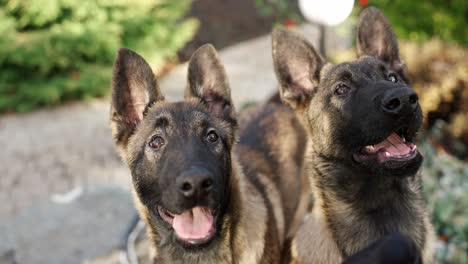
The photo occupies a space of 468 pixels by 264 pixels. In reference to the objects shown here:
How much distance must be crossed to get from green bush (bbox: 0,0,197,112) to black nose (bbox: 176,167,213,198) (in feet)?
23.5

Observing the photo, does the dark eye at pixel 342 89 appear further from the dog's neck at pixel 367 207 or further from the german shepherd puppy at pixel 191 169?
the german shepherd puppy at pixel 191 169

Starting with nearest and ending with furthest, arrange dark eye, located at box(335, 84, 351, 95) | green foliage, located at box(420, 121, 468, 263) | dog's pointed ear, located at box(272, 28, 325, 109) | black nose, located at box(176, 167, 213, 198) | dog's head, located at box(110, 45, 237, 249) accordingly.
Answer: black nose, located at box(176, 167, 213, 198) < dog's head, located at box(110, 45, 237, 249) < dark eye, located at box(335, 84, 351, 95) < dog's pointed ear, located at box(272, 28, 325, 109) < green foliage, located at box(420, 121, 468, 263)

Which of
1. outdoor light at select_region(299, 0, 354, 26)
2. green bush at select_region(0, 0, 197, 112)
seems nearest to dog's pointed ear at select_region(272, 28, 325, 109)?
outdoor light at select_region(299, 0, 354, 26)

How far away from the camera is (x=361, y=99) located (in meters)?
3.13

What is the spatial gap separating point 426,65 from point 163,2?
6.02 m

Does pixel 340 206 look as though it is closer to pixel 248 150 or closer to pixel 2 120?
pixel 248 150

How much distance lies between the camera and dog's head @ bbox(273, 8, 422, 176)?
2951 mm

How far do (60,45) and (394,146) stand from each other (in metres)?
7.43

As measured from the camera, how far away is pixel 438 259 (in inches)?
181

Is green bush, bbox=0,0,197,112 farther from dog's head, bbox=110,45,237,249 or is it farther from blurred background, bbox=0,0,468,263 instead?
dog's head, bbox=110,45,237,249

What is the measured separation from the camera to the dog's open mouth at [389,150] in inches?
120

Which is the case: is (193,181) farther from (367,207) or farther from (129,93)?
(367,207)

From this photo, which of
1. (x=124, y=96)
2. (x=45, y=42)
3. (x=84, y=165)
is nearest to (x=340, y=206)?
(x=124, y=96)

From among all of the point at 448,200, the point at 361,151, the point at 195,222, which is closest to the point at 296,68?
the point at 361,151
